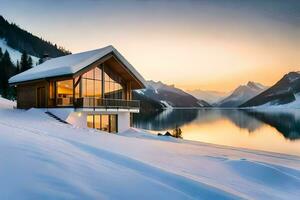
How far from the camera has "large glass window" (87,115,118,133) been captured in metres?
22.9

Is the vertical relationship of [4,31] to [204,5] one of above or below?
above

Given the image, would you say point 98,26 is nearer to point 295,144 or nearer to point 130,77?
point 130,77

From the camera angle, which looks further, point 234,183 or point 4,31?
point 4,31

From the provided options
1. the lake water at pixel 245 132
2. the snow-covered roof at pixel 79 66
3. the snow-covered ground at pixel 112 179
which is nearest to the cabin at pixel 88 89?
the snow-covered roof at pixel 79 66

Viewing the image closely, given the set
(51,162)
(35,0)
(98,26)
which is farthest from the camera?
(98,26)

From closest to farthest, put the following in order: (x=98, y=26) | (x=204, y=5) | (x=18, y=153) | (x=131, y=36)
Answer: (x=18, y=153) → (x=204, y=5) → (x=98, y=26) → (x=131, y=36)

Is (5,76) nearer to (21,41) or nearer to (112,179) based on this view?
(112,179)

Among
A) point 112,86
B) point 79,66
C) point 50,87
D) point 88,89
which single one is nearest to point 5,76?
point 50,87

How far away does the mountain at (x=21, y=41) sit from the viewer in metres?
123

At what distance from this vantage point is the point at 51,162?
5559 millimetres

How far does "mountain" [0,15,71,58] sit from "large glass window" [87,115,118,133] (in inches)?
4473

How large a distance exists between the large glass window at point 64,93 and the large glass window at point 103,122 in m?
2.18

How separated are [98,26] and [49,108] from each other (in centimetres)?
1047

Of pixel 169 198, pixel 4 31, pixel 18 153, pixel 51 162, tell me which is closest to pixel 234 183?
pixel 169 198
